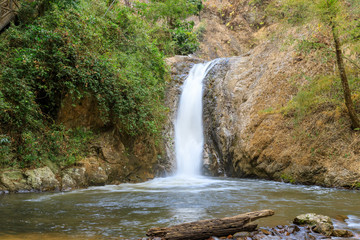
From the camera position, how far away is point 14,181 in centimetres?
762

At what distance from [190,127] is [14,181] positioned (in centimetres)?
920

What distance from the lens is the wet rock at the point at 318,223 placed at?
4.01 meters

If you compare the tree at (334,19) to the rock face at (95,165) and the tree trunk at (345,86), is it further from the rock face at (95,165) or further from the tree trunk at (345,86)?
the rock face at (95,165)

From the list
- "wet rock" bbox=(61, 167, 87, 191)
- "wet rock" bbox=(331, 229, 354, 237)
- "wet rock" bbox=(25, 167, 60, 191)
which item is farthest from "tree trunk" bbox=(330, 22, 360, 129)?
"wet rock" bbox=(25, 167, 60, 191)

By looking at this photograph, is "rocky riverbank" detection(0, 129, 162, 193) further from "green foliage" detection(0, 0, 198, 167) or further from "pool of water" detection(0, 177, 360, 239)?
"pool of water" detection(0, 177, 360, 239)

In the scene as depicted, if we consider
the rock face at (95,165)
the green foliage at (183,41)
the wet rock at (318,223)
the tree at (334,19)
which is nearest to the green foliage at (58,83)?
the rock face at (95,165)

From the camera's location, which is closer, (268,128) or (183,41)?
(268,128)

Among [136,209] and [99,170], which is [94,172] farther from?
[136,209]

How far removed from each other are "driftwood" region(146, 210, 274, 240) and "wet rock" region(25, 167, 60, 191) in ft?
18.5

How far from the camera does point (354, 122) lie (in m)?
8.79

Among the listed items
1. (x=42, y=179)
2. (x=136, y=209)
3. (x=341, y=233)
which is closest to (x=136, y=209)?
(x=136, y=209)

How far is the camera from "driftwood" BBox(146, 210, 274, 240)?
3.57 meters

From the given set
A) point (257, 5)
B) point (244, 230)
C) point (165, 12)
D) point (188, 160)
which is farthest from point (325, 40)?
point (257, 5)

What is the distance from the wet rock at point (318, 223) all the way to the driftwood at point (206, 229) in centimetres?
76
